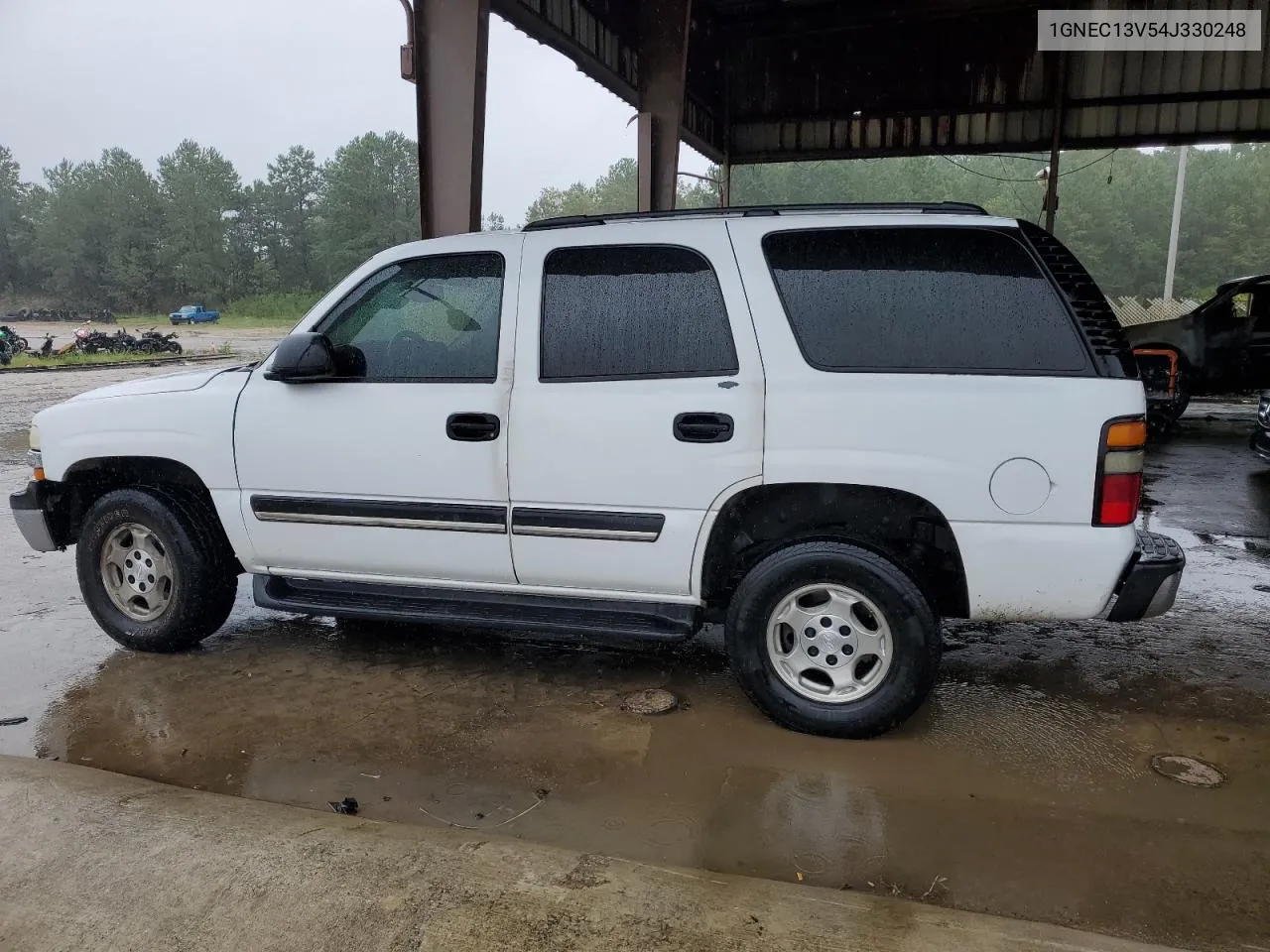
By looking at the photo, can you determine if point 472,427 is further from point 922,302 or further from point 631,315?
point 922,302

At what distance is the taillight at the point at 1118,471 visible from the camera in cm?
303

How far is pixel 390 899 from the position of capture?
230 cm

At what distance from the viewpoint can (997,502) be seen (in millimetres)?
3139

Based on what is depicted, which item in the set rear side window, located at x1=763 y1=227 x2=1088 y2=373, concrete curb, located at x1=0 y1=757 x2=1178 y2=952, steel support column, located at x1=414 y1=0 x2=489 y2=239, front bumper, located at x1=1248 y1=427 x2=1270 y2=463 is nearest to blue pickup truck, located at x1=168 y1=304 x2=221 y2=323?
steel support column, located at x1=414 y1=0 x2=489 y2=239

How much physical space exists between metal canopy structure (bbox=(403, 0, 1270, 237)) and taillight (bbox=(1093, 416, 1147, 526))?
9.79 metres

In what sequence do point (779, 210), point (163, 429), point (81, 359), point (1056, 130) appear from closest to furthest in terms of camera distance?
point (779, 210) → point (163, 429) → point (1056, 130) → point (81, 359)

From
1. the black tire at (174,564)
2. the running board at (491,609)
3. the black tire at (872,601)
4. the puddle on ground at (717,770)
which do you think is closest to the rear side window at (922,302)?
the black tire at (872,601)

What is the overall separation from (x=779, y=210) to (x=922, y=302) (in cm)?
68

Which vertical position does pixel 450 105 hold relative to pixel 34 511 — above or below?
above

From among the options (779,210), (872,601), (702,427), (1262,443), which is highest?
(779,210)

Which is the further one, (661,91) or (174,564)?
(661,91)

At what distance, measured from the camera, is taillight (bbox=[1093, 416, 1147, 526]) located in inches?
119

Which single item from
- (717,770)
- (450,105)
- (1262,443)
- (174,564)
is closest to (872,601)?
(717,770)

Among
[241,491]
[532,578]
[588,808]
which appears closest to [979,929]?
[588,808]
